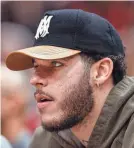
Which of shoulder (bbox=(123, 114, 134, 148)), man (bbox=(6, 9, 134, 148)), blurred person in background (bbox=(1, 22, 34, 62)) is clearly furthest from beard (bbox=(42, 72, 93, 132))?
blurred person in background (bbox=(1, 22, 34, 62))

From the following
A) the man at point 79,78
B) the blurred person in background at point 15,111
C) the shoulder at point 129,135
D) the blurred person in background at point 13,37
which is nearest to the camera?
the shoulder at point 129,135

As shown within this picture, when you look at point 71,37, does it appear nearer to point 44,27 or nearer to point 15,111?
point 44,27

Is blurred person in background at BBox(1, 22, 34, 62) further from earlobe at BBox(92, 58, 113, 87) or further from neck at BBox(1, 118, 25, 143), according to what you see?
earlobe at BBox(92, 58, 113, 87)

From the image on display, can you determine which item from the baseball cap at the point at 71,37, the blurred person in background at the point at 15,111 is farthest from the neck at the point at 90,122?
the blurred person in background at the point at 15,111

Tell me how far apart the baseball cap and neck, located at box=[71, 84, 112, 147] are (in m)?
0.14

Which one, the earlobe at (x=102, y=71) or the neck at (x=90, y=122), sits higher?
the earlobe at (x=102, y=71)

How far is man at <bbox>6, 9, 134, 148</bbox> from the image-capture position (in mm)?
1188

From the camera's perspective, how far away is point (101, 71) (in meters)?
1.25

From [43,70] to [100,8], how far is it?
39.2 inches

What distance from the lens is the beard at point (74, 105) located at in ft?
3.98

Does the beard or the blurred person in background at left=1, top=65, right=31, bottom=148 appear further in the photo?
the blurred person in background at left=1, top=65, right=31, bottom=148

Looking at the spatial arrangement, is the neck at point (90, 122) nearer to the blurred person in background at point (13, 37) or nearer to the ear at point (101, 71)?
the ear at point (101, 71)

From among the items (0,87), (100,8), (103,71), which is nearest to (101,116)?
(103,71)

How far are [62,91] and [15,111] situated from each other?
2.96ft
